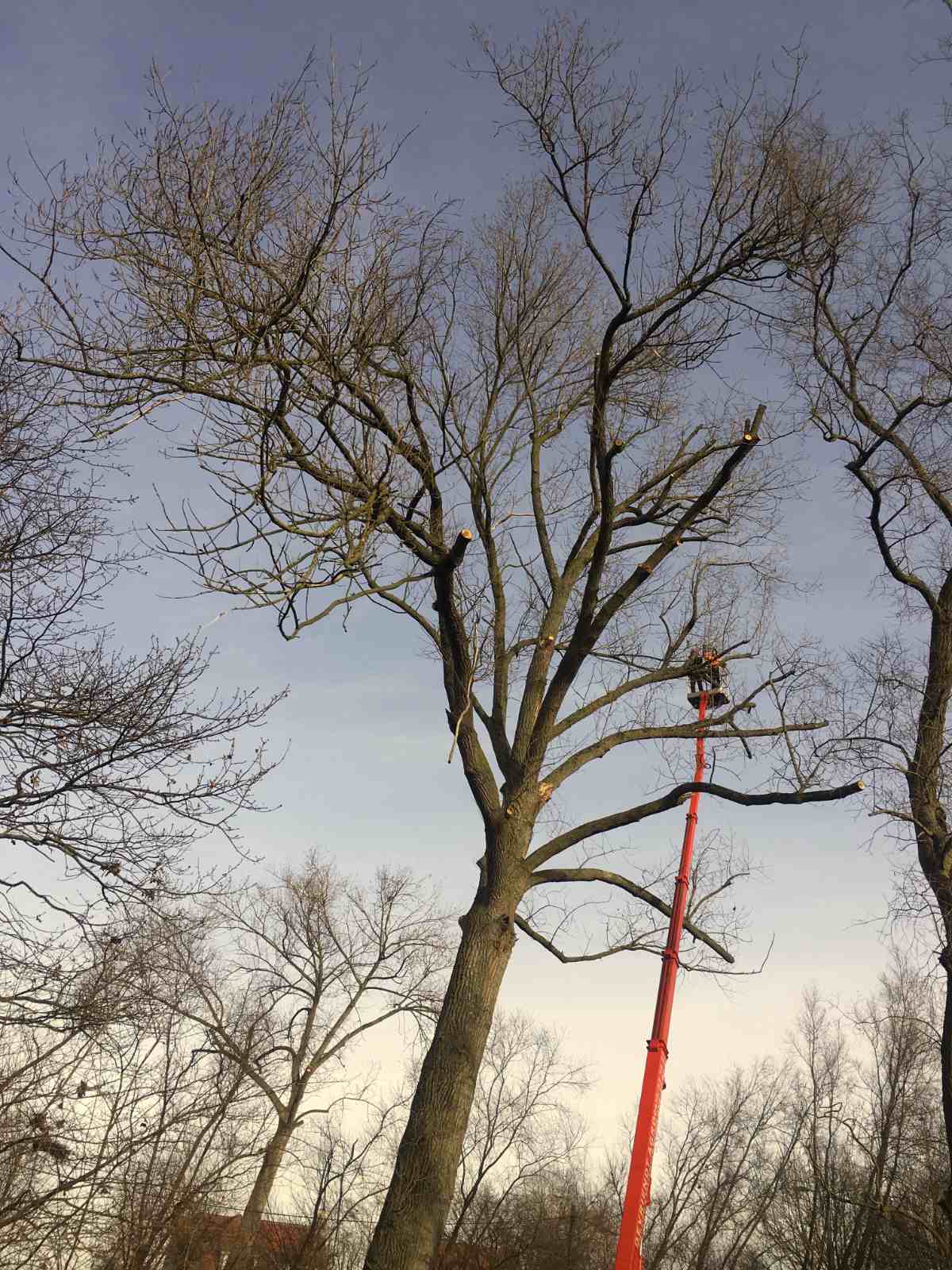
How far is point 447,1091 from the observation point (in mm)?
7000

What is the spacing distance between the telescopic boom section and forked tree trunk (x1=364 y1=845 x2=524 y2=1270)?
1.81 m

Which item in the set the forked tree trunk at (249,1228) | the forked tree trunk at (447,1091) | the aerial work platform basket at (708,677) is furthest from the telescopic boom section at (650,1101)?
the forked tree trunk at (249,1228)

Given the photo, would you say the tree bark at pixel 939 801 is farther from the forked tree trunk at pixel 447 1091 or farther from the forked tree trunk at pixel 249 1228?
the forked tree trunk at pixel 249 1228

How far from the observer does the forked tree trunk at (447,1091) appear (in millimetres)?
6484

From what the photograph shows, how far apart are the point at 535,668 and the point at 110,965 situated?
433 centimetres

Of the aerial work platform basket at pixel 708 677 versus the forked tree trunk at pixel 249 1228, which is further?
the aerial work platform basket at pixel 708 677

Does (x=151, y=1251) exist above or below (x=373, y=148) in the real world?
below

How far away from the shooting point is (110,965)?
668 cm

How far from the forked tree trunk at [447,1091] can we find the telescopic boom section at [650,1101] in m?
1.81

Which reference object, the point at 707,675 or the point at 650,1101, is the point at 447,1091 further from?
the point at 707,675

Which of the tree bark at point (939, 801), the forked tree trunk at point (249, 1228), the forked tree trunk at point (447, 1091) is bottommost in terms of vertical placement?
the forked tree trunk at point (249, 1228)

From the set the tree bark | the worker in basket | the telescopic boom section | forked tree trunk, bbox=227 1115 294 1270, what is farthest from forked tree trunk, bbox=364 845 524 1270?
the tree bark

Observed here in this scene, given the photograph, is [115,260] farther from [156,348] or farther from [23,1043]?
[23,1043]

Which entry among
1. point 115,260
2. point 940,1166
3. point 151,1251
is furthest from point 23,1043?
point 940,1166
